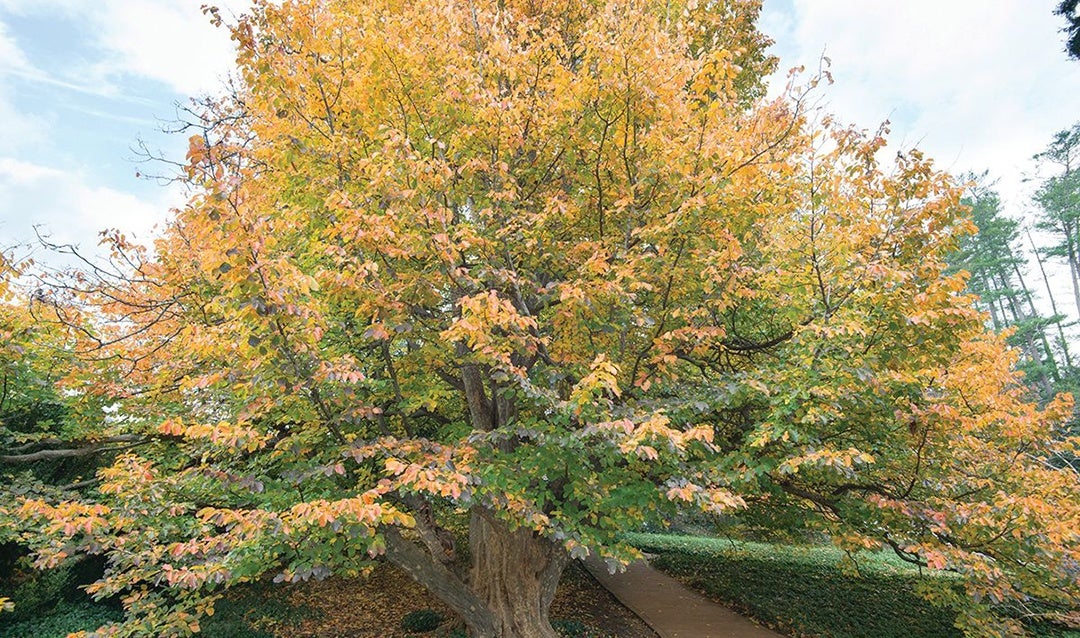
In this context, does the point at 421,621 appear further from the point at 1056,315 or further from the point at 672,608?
the point at 1056,315

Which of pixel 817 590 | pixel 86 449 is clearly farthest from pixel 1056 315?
pixel 86 449

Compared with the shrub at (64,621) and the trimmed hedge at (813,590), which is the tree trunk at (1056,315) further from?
the shrub at (64,621)

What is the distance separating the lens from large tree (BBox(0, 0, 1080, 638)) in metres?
3.93

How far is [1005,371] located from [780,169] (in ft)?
22.7

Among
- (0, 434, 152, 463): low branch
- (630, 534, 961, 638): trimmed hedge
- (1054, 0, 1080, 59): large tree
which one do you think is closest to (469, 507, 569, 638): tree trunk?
(630, 534, 961, 638): trimmed hedge

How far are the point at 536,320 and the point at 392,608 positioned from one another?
6915mm

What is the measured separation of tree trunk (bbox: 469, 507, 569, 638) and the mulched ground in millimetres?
2022

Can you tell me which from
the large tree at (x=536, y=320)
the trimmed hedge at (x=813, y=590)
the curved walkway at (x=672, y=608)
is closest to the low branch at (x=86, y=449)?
the large tree at (x=536, y=320)

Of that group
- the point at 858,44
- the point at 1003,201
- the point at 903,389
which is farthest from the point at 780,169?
the point at 1003,201

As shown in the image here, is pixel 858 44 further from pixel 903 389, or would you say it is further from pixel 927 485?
pixel 927 485

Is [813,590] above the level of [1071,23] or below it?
below

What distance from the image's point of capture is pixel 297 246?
4926 mm

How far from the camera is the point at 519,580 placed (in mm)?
6348

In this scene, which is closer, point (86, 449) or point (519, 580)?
point (519, 580)
